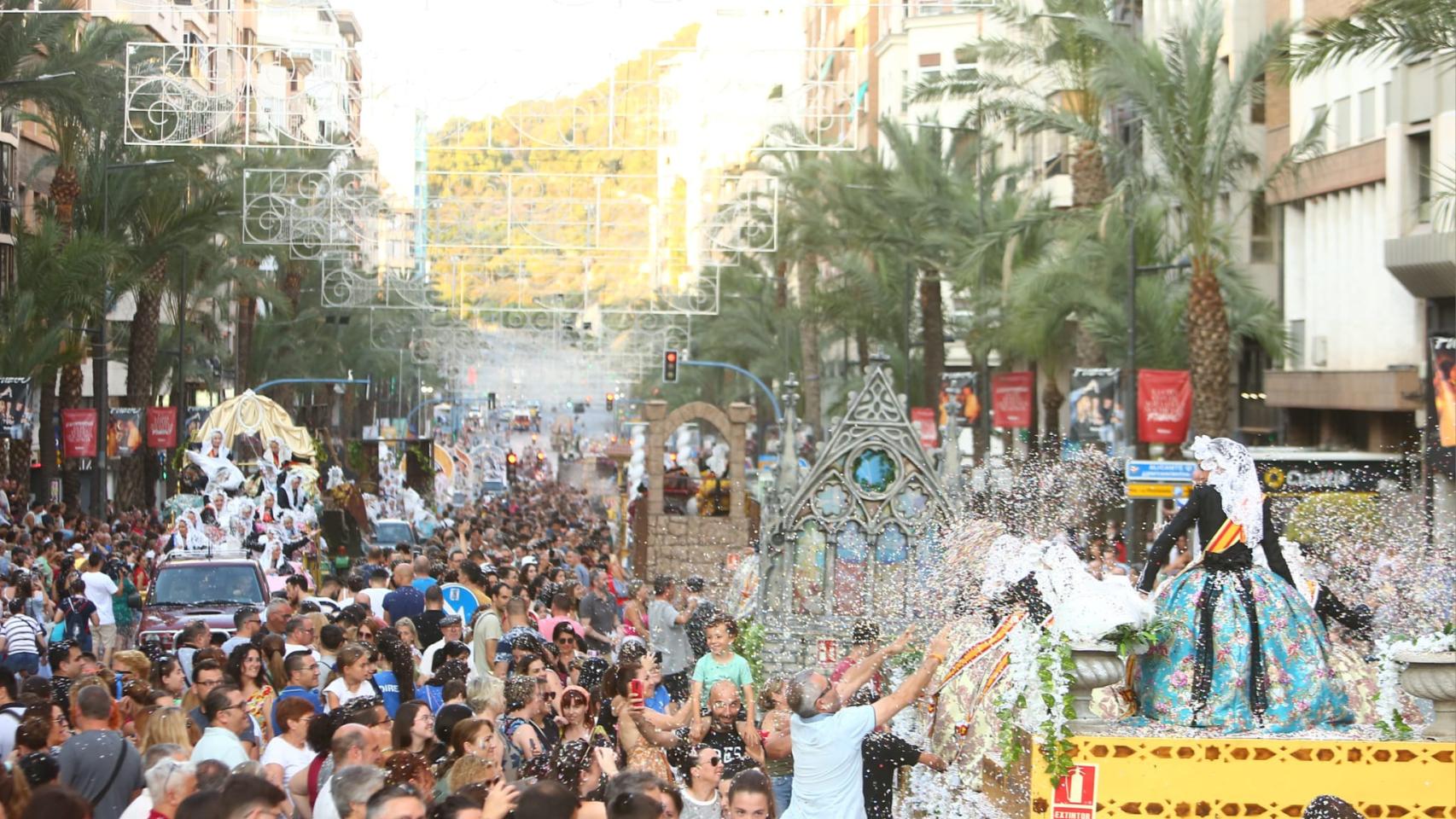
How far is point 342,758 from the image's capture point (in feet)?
26.0

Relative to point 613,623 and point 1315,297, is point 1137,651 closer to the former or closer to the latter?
point 613,623

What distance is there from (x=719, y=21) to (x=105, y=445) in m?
27.6

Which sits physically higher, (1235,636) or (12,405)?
(12,405)

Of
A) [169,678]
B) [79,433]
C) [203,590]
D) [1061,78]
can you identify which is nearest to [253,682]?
[169,678]

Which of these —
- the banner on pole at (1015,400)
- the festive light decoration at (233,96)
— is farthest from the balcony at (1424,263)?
the festive light decoration at (233,96)

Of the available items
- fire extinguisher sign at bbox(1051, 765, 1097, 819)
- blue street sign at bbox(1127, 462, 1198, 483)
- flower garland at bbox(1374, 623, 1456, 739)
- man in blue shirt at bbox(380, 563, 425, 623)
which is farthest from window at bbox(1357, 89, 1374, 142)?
fire extinguisher sign at bbox(1051, 765, 1097, 819)

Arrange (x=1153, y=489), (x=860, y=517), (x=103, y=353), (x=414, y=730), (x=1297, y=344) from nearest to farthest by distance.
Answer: (x=414, y=730) < (x=860, y=517) < (x=1153, y=489) < (x=103, y=353) < (x=1297, y=344)

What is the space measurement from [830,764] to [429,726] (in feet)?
5.40

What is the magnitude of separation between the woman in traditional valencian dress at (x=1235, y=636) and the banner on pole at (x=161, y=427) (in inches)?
1486

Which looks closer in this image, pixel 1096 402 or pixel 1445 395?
pixel 1445 395

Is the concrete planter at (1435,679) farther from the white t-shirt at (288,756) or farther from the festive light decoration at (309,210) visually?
the festive light decoration at (309,210)

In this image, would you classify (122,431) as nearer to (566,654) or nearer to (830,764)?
(566,654)

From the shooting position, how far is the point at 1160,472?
94.2 ft

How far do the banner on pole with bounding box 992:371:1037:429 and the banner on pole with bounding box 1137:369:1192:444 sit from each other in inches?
255
